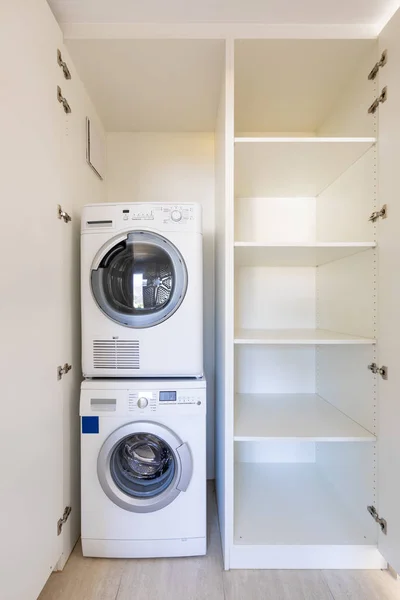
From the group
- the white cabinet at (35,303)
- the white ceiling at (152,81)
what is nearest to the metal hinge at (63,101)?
the white cabinet at (35,303)

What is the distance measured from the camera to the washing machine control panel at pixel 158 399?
148cm

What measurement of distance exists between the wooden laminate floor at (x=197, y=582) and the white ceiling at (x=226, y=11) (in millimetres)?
2447

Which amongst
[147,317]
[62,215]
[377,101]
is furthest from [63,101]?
[377,101]

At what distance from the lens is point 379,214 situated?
1387mm

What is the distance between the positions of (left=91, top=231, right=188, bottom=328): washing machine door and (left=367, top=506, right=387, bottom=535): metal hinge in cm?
126

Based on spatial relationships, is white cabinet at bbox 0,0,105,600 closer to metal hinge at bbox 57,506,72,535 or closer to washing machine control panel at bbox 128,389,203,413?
metal hinge at bbox 57,506,72,535

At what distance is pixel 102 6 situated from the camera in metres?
1.34

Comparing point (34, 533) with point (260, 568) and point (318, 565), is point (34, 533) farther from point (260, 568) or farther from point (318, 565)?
point (318, 565)

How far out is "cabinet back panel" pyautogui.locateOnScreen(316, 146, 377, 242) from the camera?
1.46m

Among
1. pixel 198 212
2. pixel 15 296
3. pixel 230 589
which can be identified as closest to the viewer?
pixel 15 296

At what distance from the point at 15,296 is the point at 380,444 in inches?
62.0

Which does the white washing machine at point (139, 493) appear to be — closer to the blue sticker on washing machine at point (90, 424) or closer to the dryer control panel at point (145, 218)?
the blue sticker on washing machine at point (90, 424)

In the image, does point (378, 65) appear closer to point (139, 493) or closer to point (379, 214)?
point (379, 214)

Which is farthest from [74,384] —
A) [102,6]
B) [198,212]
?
[102,6]
